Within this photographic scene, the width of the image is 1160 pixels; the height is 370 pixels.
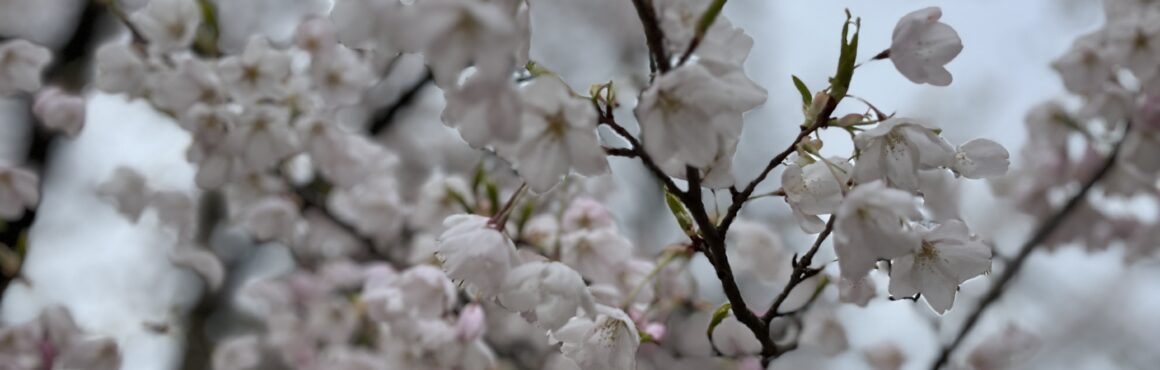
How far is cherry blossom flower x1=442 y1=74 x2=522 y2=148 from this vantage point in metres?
0.72

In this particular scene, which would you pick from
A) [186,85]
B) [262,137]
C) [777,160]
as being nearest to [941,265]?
[777,160]

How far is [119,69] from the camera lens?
1856mm

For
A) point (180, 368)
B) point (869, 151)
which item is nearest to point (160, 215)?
point (869, 151)

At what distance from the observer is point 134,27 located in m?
1.97

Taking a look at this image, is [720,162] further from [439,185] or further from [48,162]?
[48,162]

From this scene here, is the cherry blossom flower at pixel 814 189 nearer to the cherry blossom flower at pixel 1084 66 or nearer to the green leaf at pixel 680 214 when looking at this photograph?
the green leaf at pixel 680 214

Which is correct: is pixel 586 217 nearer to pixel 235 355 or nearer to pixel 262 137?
pixel 262 137

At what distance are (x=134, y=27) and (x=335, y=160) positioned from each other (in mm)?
548

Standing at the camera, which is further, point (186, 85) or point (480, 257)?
point (186, 85)

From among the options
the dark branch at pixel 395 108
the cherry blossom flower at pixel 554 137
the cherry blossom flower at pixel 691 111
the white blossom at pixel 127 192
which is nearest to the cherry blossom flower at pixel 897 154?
Result: the cherry blossom flower at pixel 691 111

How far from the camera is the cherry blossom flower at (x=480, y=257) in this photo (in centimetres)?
102

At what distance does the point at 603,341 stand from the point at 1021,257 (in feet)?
6.17

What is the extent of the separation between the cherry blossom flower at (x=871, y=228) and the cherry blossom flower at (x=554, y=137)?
26 cm

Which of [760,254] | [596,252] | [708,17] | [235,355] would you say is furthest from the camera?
[235,355]
